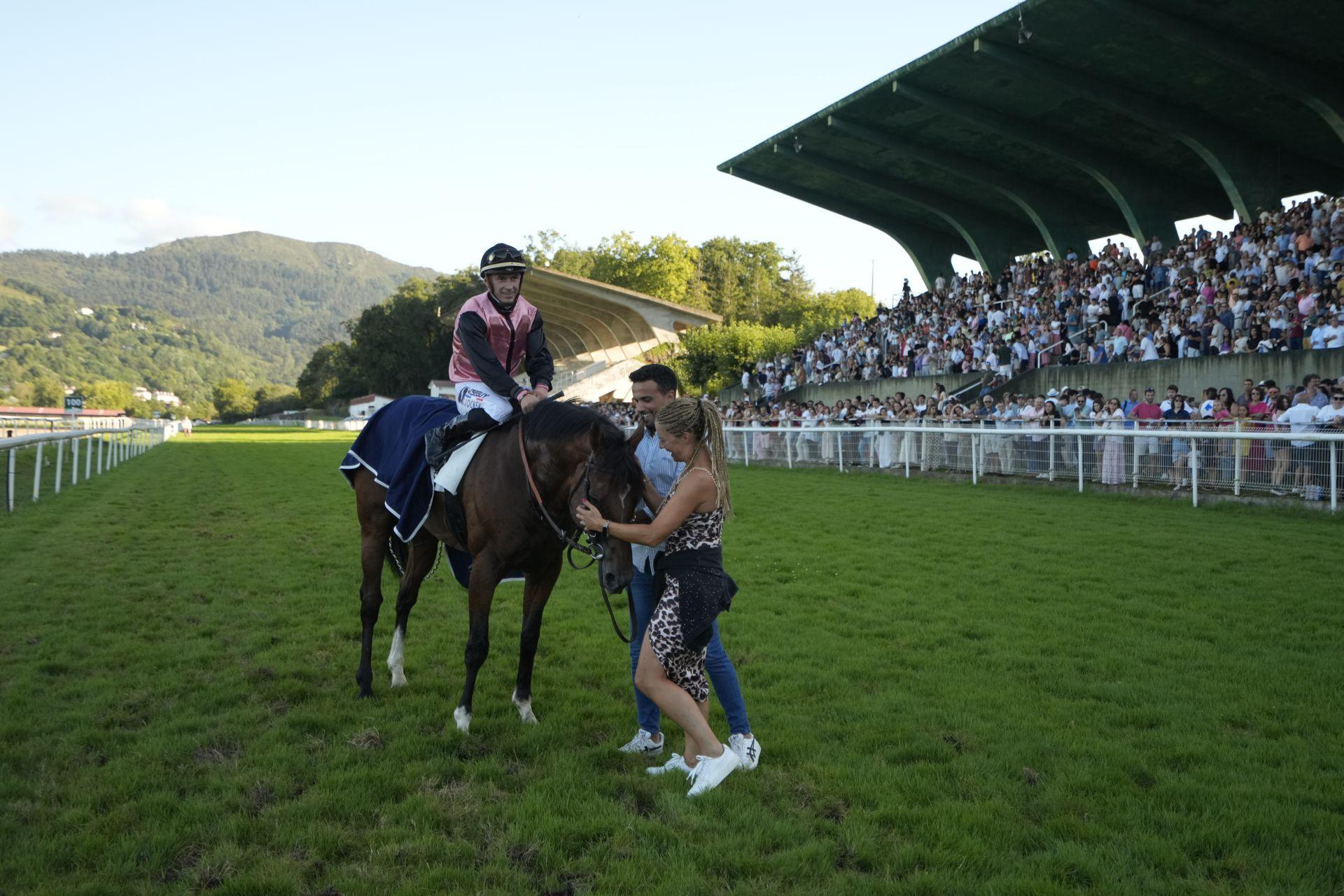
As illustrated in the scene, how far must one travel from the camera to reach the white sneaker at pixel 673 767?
3.82 meters

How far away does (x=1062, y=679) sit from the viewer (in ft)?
16.2

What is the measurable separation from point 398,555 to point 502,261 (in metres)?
2.10

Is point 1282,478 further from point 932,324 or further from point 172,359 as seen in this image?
point 172,359

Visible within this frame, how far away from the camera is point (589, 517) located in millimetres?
3562

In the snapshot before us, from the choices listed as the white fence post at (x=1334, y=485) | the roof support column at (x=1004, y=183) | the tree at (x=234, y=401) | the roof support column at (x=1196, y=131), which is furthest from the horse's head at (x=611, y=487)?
the tree at (x=234, y=401)

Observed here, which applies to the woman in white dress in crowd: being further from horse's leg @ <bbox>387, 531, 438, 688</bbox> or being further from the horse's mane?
the horse's mane

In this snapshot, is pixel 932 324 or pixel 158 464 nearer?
pixel 158 464

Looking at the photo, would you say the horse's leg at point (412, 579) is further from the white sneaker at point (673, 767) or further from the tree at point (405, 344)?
the tree at point (405, 344)

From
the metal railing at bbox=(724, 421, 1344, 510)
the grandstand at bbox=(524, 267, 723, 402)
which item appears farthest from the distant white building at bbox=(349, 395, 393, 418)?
the metal railing at bbox=(724, 421, 1344, 510)

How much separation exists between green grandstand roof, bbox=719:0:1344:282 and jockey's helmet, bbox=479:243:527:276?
16584 mm

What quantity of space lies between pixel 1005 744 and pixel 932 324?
2319cm

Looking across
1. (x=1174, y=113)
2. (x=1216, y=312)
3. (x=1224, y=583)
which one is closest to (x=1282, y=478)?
(x=1224, y=583)

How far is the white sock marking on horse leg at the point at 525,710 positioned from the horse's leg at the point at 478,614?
0.78 feet

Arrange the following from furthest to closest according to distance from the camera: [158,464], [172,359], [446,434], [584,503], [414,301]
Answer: [172,359]
[414,301]
[158,464]
[446,434]
[584,503]
